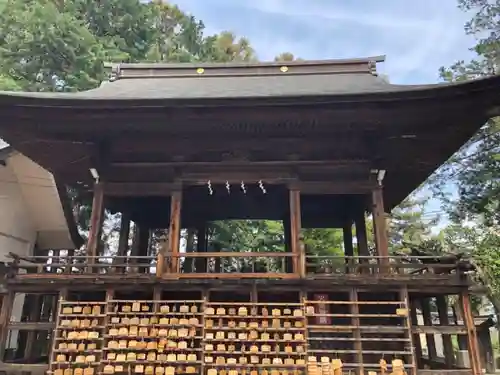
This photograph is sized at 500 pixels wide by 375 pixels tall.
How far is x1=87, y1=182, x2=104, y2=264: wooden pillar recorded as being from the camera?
7.78 m

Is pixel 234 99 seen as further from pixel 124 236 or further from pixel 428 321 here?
pixel 428 321

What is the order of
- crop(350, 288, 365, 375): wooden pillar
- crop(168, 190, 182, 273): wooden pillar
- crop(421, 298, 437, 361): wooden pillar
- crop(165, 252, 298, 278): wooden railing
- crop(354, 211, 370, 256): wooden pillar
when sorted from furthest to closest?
1. crop(354, 211, 370, 256): wooden pillar
2. crop(421, 298, 437, 361): wooden pillar
3. crop(168, 190, 182, 273): wooden pillar
4. crop(165, 252, 298, 278): wooden railing
5. crop(350, 288, 365, 375): wooden pillar

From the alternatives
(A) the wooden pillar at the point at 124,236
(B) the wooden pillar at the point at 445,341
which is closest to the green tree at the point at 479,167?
(B) the wooden pillar at the point at 445,341

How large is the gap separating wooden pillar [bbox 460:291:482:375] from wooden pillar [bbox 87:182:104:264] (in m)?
6.49

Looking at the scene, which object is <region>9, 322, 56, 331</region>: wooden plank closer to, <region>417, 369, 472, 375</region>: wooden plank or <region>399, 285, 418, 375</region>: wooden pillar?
<region>399, 285, 418, 375</region>: wooden pillar

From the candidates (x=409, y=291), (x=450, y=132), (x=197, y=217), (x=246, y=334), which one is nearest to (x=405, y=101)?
(x=450, y=132)

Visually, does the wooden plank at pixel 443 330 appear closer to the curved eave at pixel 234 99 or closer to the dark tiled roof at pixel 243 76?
the curved eave at pixel 234 99

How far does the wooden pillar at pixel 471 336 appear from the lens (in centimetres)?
636

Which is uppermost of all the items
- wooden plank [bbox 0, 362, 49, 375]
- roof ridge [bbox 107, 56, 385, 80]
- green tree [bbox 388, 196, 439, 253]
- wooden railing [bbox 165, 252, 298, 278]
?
roof ridge [bbox 107, 56, 385, 80]

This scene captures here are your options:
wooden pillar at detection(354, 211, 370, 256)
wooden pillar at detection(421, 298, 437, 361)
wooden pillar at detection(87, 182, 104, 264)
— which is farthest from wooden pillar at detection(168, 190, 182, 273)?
wooden pillar at detection(421, 298, 437, 361)

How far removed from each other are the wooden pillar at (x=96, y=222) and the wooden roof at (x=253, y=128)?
1.42 feet

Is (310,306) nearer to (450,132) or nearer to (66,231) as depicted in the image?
(450,132)

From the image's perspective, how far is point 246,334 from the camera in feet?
21.5

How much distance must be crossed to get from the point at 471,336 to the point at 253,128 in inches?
198
